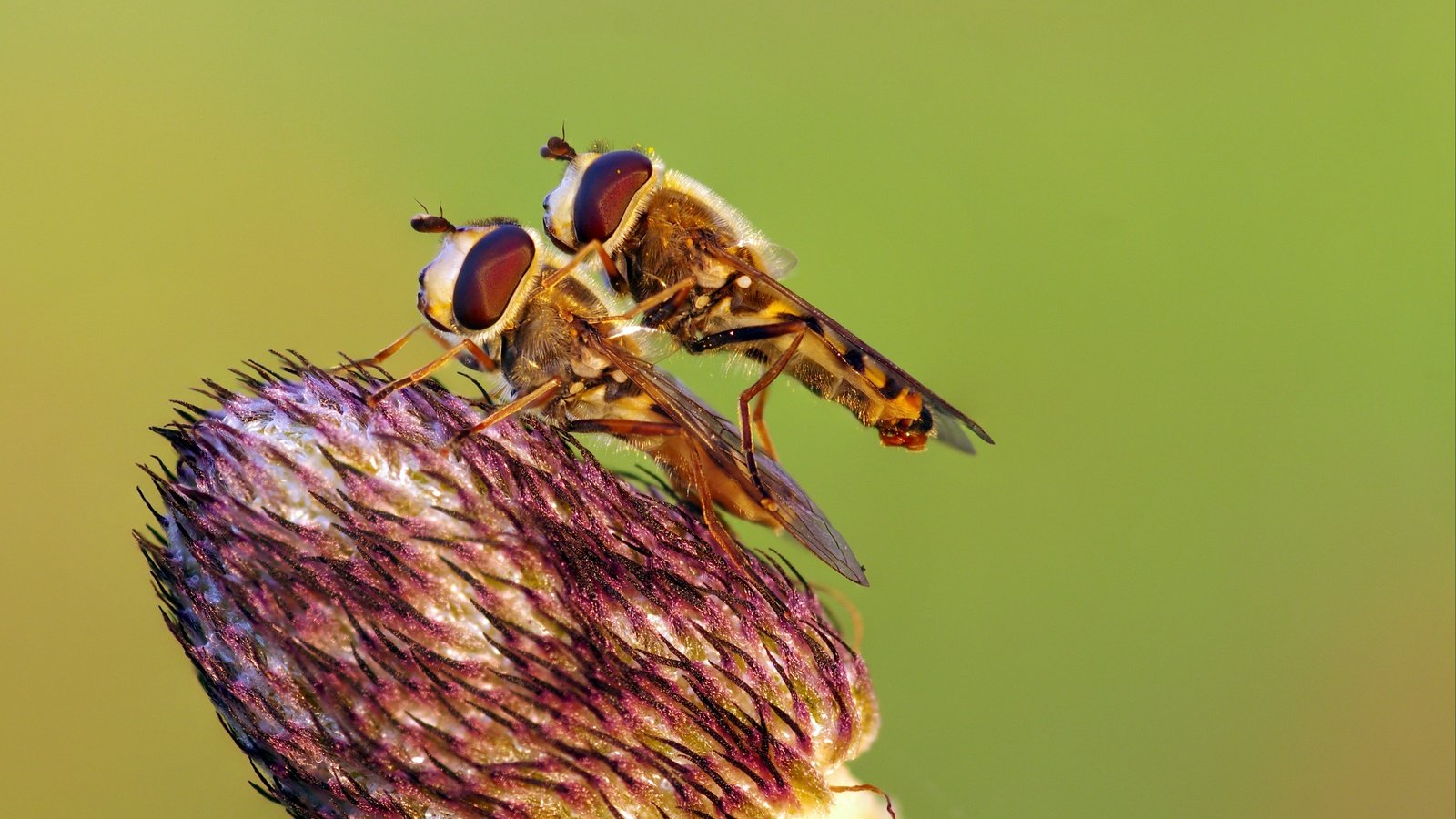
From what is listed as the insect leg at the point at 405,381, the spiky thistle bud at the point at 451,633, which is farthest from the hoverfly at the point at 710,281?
the spiky thistle bud at the point at 451,633

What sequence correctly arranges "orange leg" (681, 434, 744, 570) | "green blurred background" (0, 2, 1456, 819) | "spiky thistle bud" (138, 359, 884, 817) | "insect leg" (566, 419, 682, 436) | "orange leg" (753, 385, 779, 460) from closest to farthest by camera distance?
"spiky thistle bud" (138, 359, 884, 817), "orange leg" (681, 434, 744, 570), "insect leg" (566, 419, 682, 436), "orange leg" (753, 385, 779, 460), "green blurred background" (0, 2, 1456, 819)

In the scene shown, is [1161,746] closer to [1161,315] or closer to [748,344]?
[1161,315]

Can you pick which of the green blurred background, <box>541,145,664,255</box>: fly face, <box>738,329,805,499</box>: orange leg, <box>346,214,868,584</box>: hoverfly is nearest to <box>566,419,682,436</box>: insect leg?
<box>346,214,868,584</box>: hoverfly

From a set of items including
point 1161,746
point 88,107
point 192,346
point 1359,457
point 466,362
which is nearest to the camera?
point 466,362

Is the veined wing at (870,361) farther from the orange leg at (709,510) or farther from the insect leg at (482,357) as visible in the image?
the insect leg at (482,357)

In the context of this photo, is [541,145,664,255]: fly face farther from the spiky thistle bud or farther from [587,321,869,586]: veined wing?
the spiky thistle bud

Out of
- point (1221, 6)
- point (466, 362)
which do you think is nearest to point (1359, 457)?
point (1221, 6)
